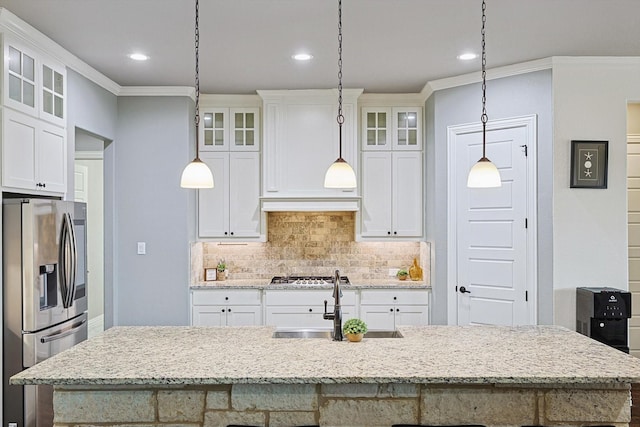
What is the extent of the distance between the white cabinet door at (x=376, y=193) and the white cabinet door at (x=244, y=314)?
4.31 ft

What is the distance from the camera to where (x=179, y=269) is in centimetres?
483

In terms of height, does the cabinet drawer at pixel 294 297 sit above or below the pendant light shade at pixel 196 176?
below

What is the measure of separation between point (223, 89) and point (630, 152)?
4.25 m

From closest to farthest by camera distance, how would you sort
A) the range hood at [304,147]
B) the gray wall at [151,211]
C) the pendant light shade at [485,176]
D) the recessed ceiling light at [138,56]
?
the pendant light shade at [485,176] < the recessed ceiling light at [138,56] < the gray wall at [151,211] < the range hood at [304,147]

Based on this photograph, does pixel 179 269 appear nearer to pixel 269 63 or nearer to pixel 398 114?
pixel 269 63

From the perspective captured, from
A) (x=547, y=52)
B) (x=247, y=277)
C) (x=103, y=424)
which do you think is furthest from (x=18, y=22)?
(x=547, y=52)

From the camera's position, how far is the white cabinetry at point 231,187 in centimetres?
511

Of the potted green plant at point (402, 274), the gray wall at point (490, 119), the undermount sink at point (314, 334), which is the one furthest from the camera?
the potted green plant at point (402, 274)

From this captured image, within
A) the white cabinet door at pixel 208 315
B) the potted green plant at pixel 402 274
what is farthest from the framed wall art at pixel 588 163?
the white cabinet door at pixel 208 315

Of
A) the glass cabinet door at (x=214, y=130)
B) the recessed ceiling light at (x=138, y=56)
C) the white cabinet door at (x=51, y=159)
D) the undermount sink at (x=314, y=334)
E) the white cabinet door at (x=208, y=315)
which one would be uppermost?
the recessed ceiling light at (x=138, y=56)

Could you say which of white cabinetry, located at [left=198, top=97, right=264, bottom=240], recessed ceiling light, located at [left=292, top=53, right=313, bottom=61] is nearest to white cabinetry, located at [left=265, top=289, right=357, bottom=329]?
white cabinetry, located at [left=198, top=97, right=264, bottom=240]

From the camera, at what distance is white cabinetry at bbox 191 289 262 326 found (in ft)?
16.0

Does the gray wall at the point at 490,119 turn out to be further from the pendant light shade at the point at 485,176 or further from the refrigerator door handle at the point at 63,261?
the refrigerator door handle at the point at 63,261

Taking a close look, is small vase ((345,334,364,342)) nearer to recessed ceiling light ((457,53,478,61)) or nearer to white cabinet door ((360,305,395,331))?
white cabinet door ((360,305,395,331))
